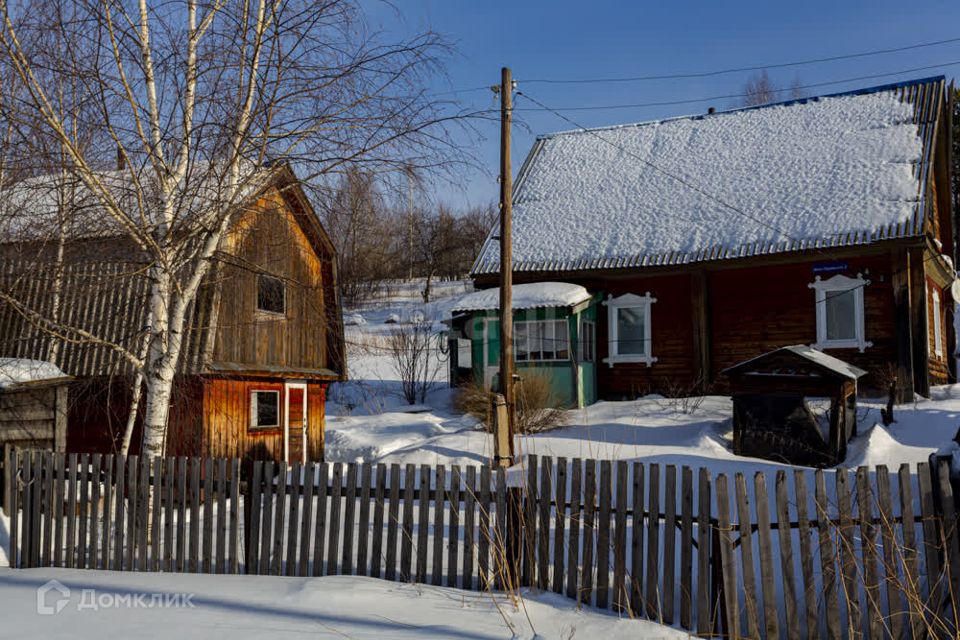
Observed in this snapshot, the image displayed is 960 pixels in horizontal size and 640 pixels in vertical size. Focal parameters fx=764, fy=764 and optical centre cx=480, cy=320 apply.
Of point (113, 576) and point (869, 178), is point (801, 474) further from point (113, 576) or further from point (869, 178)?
point (869, 178)

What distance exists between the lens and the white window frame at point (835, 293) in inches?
685

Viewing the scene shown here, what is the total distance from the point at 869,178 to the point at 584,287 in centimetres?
732

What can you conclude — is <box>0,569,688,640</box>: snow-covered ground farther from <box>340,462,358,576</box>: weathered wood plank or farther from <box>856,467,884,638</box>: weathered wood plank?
<box>856,467,884,638</box>: weathered wood plank

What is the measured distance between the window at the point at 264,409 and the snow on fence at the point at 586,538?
713 cm

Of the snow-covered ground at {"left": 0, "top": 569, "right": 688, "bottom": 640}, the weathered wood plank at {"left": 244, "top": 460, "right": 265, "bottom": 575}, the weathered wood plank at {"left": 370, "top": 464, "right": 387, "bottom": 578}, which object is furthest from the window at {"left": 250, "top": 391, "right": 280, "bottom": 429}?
the weathered wood plank at {"left": 370, "top": 464, "right": 387, "bottom": 578}

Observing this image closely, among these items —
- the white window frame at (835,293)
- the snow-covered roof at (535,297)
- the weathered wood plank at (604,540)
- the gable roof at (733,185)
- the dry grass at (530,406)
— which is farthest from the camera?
the snow-covered roof at (535,297)

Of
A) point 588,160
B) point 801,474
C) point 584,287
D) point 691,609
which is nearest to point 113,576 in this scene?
point 691,609

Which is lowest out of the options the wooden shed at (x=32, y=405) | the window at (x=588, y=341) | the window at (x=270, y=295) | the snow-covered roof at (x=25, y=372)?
the wooden shed at (x=32, y=405)

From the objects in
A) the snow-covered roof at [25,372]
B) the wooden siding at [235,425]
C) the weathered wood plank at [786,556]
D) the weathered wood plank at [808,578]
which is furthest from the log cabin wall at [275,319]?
the weathered wood plank at [808,578]

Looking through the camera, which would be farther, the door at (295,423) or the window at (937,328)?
the window at (937,328)

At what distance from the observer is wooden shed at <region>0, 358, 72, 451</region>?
1090 cm

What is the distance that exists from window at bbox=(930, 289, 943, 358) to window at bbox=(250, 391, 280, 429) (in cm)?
1562

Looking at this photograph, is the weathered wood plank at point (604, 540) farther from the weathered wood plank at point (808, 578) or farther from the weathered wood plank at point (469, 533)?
the weathered wood plank at point (808, 578)

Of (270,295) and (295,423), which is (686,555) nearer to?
(270,295)
